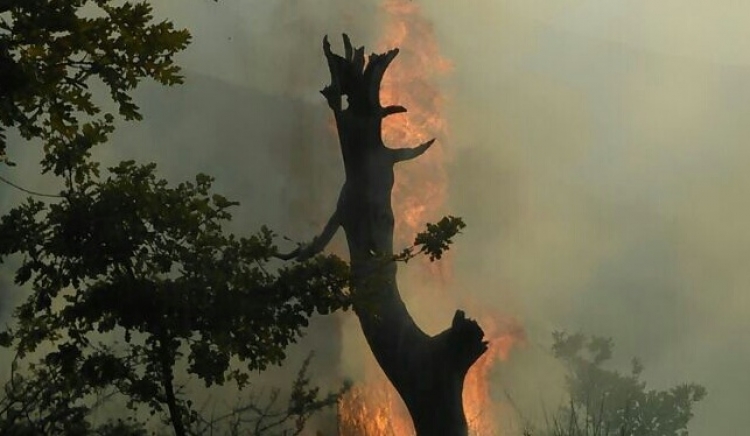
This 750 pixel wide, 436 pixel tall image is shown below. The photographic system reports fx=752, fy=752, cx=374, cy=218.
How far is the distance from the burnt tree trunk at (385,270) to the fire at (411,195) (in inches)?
383

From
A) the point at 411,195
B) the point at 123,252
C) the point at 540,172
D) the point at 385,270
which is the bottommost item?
the point at 123,252

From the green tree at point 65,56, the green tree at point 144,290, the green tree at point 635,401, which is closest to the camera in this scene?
the green tree at point 65,56

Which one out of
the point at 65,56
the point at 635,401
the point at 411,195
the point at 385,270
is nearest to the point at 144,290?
the point at 65,56

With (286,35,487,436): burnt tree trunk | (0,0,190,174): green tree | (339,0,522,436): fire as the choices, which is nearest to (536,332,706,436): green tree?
(339,0,522,436): fire

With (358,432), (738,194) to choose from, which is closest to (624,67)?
(738,194)

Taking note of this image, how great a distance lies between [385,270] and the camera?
9.70 m

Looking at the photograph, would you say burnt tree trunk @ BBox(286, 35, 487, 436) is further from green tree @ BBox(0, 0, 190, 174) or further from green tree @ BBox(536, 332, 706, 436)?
green tree @ BBox(536, 332, 706, 436)

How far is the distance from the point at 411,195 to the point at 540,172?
37091 mm

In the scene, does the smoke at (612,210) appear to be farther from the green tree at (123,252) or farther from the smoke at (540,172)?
the green tree at (123,252)

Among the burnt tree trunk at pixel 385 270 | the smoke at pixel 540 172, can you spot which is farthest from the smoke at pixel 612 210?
the burnt tree trunk at pixel 385 270

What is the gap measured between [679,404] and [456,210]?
57.8ft

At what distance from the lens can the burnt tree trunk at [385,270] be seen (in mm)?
10312

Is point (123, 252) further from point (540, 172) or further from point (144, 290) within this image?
point (540, 172)

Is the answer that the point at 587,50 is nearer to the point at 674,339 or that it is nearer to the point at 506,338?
the point at 674,339
